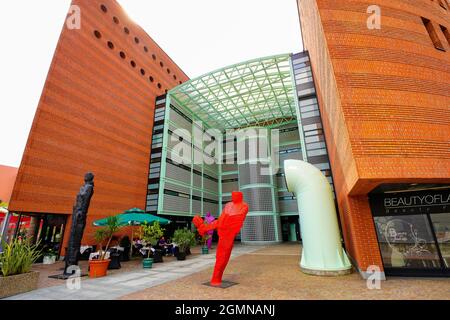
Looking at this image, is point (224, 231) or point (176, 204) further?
point (176, 204)

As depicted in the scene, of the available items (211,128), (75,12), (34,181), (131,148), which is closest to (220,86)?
(211,128)

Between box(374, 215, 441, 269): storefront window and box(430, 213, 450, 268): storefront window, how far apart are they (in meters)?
0.18

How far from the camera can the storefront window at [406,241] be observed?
26.4 ft

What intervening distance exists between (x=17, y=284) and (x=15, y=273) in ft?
1.07

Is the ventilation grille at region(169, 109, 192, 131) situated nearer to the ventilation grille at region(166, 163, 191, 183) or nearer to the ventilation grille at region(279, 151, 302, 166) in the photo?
the ventilation grille at region(166, 163, 191, 183)

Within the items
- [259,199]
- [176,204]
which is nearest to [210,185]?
[176,204]

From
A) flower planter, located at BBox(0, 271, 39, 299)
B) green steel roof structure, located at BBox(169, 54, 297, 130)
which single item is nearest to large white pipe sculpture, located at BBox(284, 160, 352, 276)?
flower planter, located at BBox(0, 271, 39, 299)

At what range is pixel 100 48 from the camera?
19984 millimetres

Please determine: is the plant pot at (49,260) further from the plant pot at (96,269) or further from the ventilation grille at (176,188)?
the ventilation grille at (176,188)

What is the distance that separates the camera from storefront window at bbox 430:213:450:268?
7.85m

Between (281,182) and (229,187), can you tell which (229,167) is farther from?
(281,182)

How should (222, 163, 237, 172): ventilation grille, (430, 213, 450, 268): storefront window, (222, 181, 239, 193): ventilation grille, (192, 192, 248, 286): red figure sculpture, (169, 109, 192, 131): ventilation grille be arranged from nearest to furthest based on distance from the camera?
(192, 192, 248, 286): red figure sculpture → (430, 213, 450, 268): storefront window → (169, 109, 192, 131): ventilation grille → (222, 181, 239, 193): ventilation grille → (222, 163, 237, 172): ventilation grille

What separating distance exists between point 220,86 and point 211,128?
9.27 m

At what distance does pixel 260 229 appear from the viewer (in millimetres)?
24609
